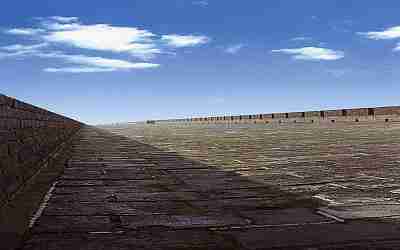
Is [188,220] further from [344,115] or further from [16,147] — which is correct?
[344,115]

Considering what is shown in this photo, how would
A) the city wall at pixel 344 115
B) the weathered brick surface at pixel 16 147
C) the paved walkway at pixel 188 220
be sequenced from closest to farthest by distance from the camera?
the paved walkway at pixel 188 220 < the weathered brick surface at pixel 16 147 < the city wall at pixel 344 115

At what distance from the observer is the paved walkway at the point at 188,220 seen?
2902 millimetres

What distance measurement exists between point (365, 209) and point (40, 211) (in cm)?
252

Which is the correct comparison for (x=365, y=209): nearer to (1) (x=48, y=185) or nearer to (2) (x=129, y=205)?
(2) (x=129, y=205)

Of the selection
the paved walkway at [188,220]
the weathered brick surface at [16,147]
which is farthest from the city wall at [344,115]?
the paved walkway at [188,220]

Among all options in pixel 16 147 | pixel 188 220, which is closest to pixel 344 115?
pixel 16 147

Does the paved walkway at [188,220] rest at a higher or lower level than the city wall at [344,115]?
lower

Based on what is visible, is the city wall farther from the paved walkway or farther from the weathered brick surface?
the paved walkway

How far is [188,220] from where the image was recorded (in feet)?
11.7

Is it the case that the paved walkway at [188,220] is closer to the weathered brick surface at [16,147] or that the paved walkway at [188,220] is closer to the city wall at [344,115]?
the weathered brick surface at [16,147]

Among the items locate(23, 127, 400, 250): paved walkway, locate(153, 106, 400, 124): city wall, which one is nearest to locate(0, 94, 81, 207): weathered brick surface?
locate(23, 127, 400, 250): paved walkway

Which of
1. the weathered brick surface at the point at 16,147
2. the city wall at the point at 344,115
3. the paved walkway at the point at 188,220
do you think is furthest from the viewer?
the city wall at the point at 344,115

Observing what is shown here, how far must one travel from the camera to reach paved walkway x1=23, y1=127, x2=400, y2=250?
114 inches

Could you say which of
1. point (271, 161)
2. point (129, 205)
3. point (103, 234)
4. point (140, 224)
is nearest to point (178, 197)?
point (129, 205)
